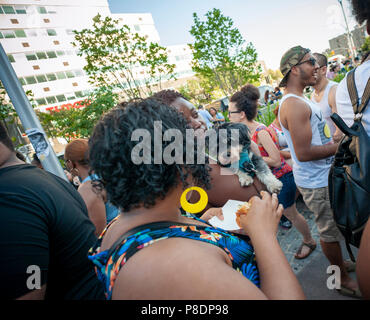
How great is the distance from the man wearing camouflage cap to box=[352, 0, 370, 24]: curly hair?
803 millimetres

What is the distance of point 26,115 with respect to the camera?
10.1 ft

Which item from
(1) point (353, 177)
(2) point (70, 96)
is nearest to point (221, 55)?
(1) point (353, 177)

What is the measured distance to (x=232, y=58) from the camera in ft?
44.6

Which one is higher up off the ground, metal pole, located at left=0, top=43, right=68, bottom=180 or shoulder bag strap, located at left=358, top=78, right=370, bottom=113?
metal pole, located at left=0, top=43, right=68, bottom=180

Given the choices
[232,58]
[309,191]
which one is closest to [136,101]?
[309,191]

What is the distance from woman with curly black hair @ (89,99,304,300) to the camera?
701 mm

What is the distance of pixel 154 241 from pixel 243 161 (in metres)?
1.36

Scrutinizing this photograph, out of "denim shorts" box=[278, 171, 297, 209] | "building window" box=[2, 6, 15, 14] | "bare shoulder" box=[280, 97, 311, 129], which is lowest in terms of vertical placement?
"denim shorts" box=[278, 171, 297, 209]

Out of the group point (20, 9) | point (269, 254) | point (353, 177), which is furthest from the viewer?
point (20, 9)

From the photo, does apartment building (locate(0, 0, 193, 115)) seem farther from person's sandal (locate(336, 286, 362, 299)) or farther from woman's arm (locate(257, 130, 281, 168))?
person's sandal (locate(336, 286, 362, 299))

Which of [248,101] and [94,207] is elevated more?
[248,101]

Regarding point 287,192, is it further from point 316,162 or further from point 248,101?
point 248,101

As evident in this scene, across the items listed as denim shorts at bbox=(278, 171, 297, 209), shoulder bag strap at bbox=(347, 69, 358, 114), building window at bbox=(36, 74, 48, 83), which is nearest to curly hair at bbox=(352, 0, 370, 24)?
shoulder bag strap at bbox=(347, 69, 358, 114)
